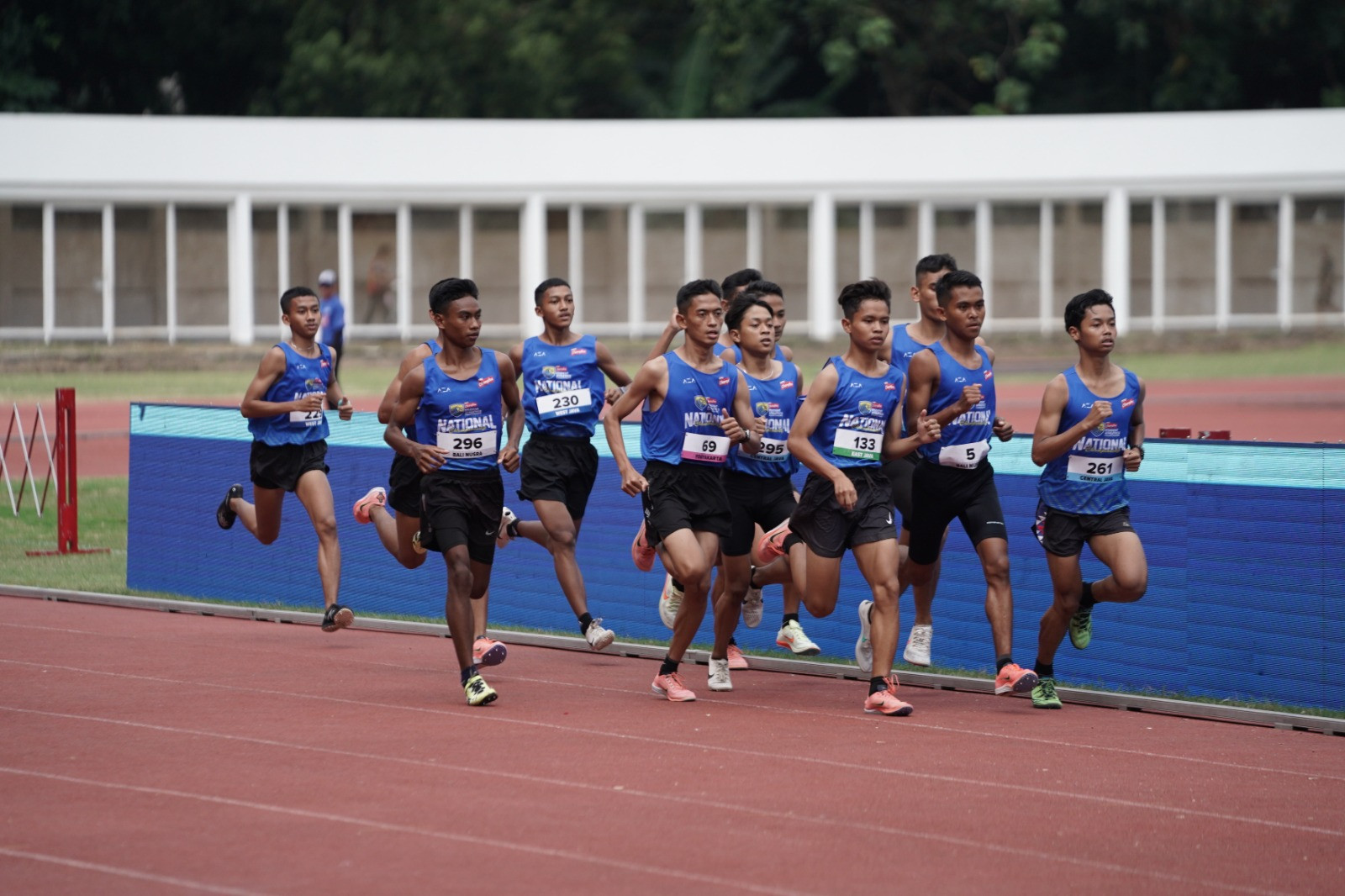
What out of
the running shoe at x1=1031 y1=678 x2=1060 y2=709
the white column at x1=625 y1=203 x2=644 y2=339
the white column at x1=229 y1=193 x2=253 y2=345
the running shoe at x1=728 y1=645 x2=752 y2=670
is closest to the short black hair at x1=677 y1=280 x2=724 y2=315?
the running shoe at x1=728 y1=645 x2=752 y2=670

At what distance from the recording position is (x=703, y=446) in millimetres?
9422

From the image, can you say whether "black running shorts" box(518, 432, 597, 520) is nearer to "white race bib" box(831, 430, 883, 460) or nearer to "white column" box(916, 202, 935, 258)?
"white race bib" box(831, 430, 883, 460)

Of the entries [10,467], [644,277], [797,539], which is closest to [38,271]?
[644,277]

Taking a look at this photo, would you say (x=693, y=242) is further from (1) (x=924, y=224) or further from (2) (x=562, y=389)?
(2) (x=562, y=389)

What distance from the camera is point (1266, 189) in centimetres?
3903

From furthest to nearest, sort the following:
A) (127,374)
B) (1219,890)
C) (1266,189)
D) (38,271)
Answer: (1266,189) < (38,271) < (127,374) < (1219,890)

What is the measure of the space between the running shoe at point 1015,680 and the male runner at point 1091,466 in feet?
1.20

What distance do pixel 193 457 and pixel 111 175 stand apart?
79.9 ft

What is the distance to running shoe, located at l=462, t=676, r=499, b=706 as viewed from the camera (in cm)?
921

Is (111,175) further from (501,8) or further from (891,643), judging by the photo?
(891,643)

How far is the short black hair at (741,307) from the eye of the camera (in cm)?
968

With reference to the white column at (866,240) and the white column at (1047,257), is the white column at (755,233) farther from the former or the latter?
the white column at (1047,257)

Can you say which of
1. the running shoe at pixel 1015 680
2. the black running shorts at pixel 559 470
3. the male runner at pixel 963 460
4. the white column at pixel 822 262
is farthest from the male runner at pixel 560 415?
the white column at pixel 822 262

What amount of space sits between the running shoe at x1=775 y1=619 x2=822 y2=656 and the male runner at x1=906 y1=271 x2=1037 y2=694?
1114mm
